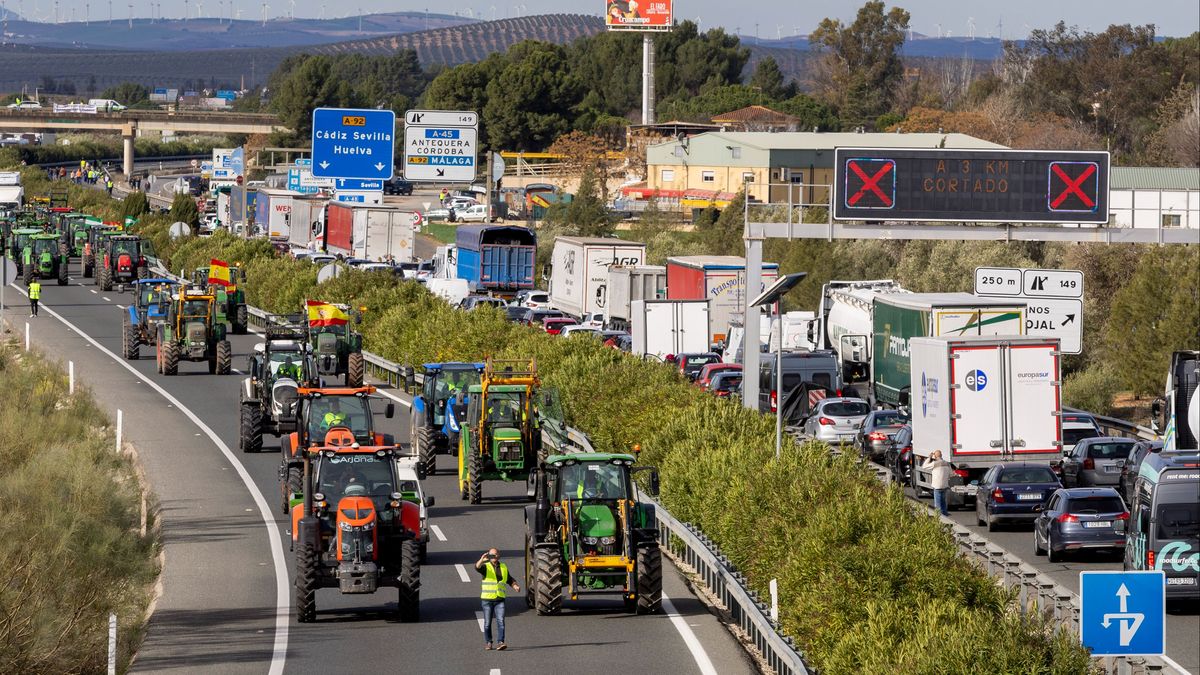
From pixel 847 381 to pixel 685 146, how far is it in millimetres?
74296

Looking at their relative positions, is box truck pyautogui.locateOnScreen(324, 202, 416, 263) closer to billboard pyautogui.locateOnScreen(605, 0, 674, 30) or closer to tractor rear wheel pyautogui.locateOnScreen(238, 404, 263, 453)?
tractor rear wheel pyautogui.locateOnScreen(238, 404, 263, 453)

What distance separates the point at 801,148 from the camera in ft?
404

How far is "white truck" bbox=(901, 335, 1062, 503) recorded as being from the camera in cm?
3506

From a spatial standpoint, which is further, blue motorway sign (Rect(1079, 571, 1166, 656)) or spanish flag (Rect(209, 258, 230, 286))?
spanish flag (Rect(209, 258, 230, 286))

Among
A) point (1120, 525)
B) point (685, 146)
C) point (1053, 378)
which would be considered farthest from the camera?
point (685, 146)

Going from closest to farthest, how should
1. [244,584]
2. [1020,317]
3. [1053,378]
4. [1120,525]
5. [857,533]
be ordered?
[857,533] < [244,584] < [1120,525] < [1053,378] < [1020,317]

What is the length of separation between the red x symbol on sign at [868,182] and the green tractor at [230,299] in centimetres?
2142

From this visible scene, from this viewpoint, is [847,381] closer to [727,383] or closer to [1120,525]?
[727,383]

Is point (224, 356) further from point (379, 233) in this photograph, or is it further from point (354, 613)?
point (379, 233)

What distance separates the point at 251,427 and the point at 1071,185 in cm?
1836

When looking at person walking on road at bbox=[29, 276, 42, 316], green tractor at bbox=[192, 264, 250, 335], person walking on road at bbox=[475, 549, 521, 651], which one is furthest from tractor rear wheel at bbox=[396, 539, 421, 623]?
person walking on road at bbox=[29, 276, 42, 316]

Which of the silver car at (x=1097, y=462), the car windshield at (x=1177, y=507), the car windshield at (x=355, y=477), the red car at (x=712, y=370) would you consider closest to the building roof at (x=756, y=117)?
the red car at (x=712, y=370)

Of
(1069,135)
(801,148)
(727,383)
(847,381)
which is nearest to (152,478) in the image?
(727,383)

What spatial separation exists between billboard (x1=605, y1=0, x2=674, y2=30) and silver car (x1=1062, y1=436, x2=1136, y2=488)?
148 meters
